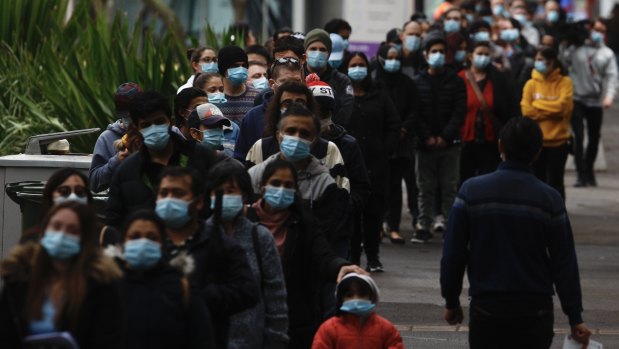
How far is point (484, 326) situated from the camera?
745 centimetres

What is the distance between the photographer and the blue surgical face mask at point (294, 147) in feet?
27.2

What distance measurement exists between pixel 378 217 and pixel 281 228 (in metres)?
5.51

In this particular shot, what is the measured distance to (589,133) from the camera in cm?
2031

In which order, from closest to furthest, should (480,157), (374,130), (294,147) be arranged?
1. (294,147)
2. (374,130)
3. (480,157)

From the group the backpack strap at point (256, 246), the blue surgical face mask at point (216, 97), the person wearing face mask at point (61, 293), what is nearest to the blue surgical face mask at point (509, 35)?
the blue surgical face mask at point (216, 97)

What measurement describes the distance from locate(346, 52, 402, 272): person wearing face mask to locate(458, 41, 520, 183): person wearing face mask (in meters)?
1.82

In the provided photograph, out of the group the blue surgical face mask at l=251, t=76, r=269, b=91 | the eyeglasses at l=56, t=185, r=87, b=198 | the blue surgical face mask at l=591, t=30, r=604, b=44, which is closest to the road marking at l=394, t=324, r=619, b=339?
the blue surgical face mask at l=251, t=76, r=269, b=91

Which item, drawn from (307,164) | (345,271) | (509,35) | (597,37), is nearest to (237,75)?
(307,164)

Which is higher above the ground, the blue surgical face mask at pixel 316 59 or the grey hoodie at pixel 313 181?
the blue surgical face mask at pixel 316 59

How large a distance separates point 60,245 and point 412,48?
10853 millimetres

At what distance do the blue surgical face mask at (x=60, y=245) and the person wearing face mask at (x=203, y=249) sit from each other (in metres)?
0.79

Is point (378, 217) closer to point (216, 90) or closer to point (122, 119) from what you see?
point (216, 90)

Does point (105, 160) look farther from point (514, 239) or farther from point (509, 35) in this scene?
point (509, 35)

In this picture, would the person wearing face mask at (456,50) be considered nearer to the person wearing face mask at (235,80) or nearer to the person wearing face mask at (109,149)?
the person wearing face mask at (235,80)
